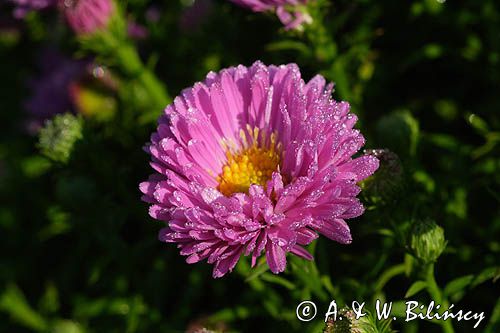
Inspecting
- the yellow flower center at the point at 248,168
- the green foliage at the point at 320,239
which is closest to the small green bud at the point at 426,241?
the green foliage at the point at 320,239

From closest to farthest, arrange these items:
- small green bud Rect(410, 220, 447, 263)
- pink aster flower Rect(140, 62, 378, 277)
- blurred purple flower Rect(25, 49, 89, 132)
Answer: pink aster flower Rect(140, 62, 378, 277)
small green bud Rect(410, 220, 447, 263)
blurred purple flower Rect(25, 49, 89, 132)

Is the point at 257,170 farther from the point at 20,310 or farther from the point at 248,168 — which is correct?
the point at 20,310

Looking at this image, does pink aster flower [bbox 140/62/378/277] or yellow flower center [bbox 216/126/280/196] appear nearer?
pink aster flower [bbox 140/62/378/277]

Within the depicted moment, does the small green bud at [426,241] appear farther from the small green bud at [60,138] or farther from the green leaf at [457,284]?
the small green bud at [60,138]

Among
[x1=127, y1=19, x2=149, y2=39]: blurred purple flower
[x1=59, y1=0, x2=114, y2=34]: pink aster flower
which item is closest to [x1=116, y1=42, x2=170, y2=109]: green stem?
[x1=59, y1=0, x2=114, y2=34]: pink aster flower

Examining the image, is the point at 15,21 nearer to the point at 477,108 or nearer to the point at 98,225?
the point at 98,225

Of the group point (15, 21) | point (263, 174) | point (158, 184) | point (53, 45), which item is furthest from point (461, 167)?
point (15, 21)

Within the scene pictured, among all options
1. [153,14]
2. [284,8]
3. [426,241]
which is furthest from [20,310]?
[426,241]

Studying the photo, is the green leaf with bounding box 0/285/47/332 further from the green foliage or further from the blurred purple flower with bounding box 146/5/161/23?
the blurred purple flower with bounding box 146/5/161/23
